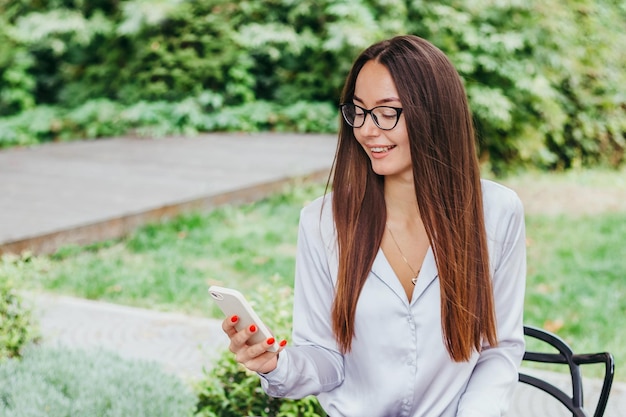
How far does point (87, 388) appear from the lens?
9.41ft

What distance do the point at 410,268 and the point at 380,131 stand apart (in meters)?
0.39

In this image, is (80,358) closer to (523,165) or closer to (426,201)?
(426,201)

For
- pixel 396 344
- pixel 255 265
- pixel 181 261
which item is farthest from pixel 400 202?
pixel 181 261

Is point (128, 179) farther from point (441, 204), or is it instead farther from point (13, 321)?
point (441, 204)

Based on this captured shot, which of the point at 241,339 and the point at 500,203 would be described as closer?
the point at 241,339

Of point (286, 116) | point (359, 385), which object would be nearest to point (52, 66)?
point (286, 116)

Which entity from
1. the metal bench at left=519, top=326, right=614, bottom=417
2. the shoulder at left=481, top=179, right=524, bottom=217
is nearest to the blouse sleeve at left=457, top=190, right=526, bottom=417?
the shoulder at left=481, top=179, right=524, bottom=217

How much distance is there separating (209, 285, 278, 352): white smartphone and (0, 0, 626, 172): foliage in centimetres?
936

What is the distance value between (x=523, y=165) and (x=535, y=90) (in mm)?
1170

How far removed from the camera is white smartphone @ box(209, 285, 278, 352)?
1821 millimetres

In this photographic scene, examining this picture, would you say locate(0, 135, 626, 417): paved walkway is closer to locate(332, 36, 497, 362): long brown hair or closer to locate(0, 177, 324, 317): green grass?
locate(0, 177, 324, 317): green grass

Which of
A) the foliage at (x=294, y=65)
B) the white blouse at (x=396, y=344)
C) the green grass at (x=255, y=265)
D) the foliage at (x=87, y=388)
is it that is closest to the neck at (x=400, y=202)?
the white blouse at (x=396, y=344)

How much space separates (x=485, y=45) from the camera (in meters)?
11.3

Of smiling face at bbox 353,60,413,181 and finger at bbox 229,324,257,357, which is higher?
smiling face at bbox 353,60,413,181
